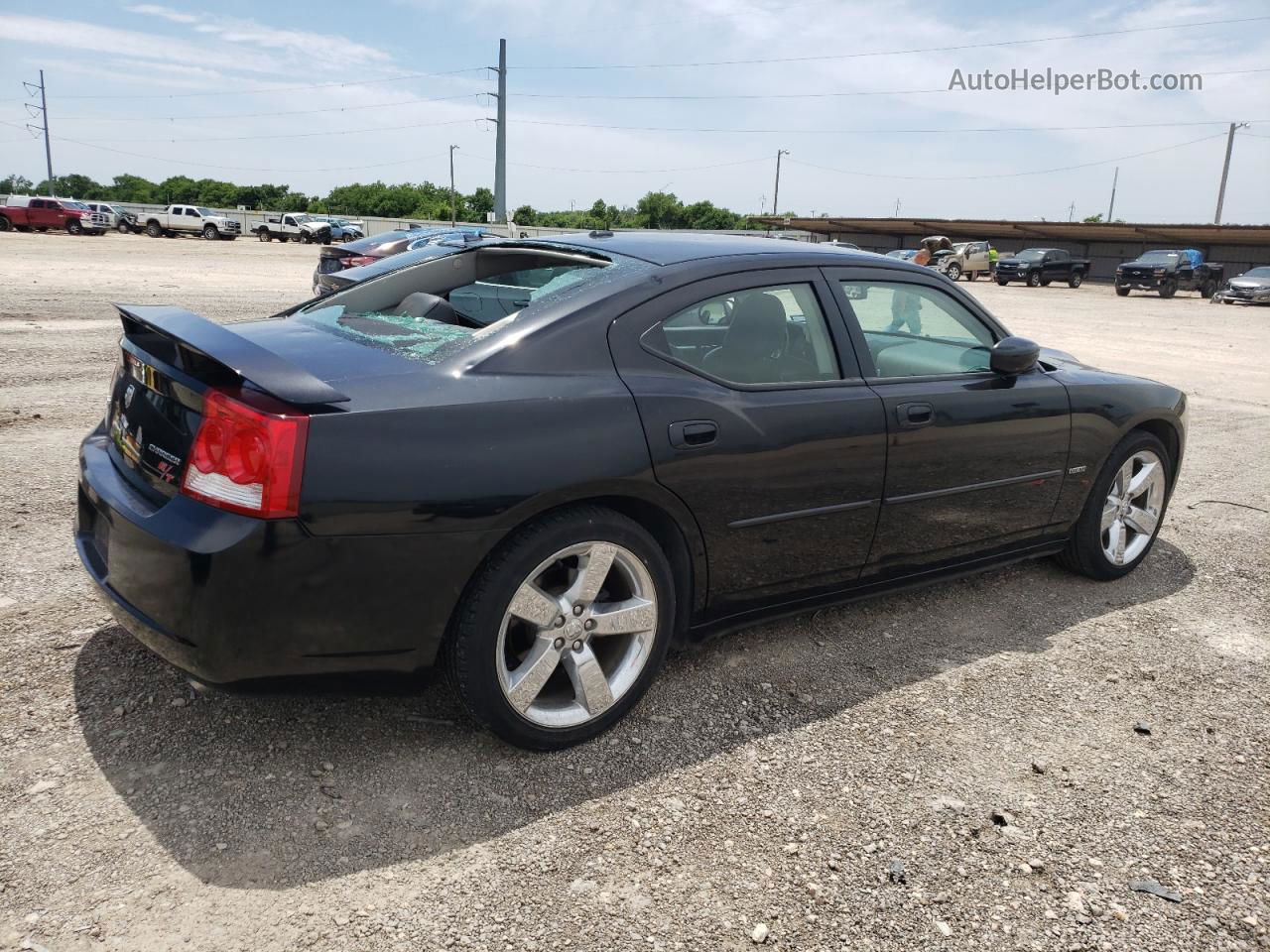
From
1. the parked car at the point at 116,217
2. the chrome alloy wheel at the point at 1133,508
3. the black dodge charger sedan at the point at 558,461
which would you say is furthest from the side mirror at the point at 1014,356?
the parked car at the point at 116,217

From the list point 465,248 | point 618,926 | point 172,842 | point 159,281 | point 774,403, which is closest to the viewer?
point 618,926

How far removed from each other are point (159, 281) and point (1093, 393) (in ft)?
61.3

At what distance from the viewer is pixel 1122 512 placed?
4586mm

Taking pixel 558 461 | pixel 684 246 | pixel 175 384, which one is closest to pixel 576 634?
pixel 558 461

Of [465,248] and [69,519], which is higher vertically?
[465,248]

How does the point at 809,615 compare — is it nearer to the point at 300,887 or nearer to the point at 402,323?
the point at 402,323

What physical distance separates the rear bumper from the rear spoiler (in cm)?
33

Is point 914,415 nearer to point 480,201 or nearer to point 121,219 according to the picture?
point 121,219

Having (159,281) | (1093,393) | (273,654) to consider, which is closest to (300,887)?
(273,654)

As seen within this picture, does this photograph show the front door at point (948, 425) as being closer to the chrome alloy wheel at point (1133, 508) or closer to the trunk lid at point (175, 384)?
the chrome alloy wheel at point (1133, 508)

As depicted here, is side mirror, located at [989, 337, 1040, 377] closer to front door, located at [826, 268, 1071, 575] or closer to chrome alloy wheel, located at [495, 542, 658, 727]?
front door, located at [826, 268, 1071, 575]

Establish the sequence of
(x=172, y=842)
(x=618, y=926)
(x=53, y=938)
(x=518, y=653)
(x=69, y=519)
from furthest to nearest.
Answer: (x=69, y=519) → (x=518, y=653) → (x=172, y=842) → (x=618, y=926) → (x=53, y=938)

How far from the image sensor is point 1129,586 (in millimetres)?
4578

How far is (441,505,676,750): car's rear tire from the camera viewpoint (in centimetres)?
263
